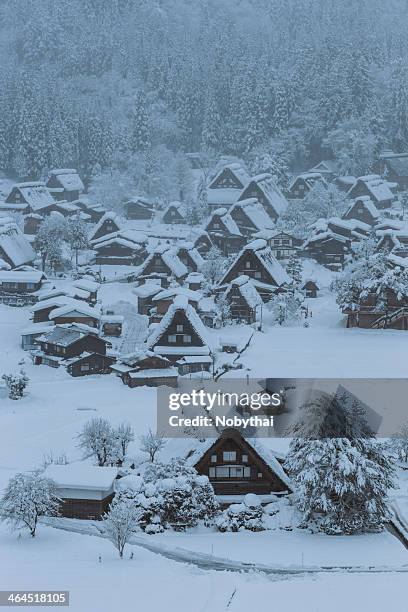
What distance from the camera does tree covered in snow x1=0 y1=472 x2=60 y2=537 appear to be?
30.6 meters

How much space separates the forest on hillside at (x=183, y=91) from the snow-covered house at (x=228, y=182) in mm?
5390

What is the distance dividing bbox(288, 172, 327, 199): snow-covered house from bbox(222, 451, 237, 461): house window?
6378cm

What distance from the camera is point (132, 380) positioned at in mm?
49469

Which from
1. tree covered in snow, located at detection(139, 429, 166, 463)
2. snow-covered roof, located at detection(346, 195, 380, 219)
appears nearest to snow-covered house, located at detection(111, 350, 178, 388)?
tree covered in snow, located at detection(139, 429, 166, 463)

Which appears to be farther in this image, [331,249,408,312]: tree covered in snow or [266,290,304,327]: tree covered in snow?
[266,290,304,327]: tree covered in snow

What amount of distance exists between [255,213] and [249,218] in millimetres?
1412

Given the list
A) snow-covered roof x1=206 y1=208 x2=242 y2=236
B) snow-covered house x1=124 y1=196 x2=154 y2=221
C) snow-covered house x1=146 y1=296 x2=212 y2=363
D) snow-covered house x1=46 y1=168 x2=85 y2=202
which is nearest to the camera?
snow-covered house x1=146 y1=296 x2=212 y2=363

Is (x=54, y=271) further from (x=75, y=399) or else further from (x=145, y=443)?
(x=145, y=443)

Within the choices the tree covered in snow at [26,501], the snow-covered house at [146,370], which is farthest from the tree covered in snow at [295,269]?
the tree covered in snow at [26,501]

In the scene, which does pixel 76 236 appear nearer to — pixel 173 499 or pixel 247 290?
pixel 247 290

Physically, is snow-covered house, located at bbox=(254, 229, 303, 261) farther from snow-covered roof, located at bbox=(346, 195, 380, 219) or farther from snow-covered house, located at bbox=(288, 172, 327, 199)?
snow-covered house, located at bbox=(288, 172, 327, 199)

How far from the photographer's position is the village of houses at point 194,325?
3369 centimetres

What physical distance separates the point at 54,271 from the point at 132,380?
2662cm

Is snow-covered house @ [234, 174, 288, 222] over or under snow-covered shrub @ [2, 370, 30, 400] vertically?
over
